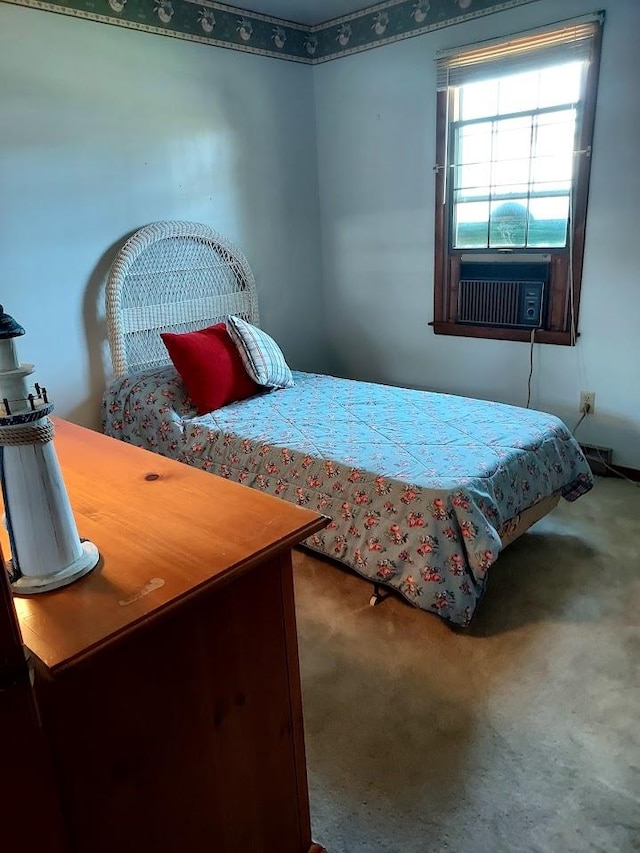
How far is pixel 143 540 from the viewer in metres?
1.04

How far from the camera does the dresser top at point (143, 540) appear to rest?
82 cm

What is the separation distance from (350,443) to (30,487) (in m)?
1.68

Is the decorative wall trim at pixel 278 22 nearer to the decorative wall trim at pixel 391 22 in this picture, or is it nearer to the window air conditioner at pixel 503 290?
the decorative wall trim at pixel 391 22

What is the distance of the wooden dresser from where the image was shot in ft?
2.73

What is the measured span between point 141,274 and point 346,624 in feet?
7.05

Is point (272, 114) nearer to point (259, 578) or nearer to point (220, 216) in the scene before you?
point (220, 216)

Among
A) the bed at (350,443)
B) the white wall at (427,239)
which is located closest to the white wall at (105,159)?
the bed at (350,443)

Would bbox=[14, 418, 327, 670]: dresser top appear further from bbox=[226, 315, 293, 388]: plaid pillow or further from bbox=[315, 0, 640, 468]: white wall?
bbox=[315, 0, 640, 468]: white wall

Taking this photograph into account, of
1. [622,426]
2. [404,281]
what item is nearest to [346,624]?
[622,426]

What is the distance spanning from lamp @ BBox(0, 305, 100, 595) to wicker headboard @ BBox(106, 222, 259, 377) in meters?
2.41

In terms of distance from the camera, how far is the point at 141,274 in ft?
10.7

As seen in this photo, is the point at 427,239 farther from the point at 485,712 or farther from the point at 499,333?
the point at 485,712

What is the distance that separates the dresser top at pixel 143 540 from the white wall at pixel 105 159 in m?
1.82

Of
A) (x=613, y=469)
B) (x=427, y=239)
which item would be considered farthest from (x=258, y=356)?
(x=613, y=469)
